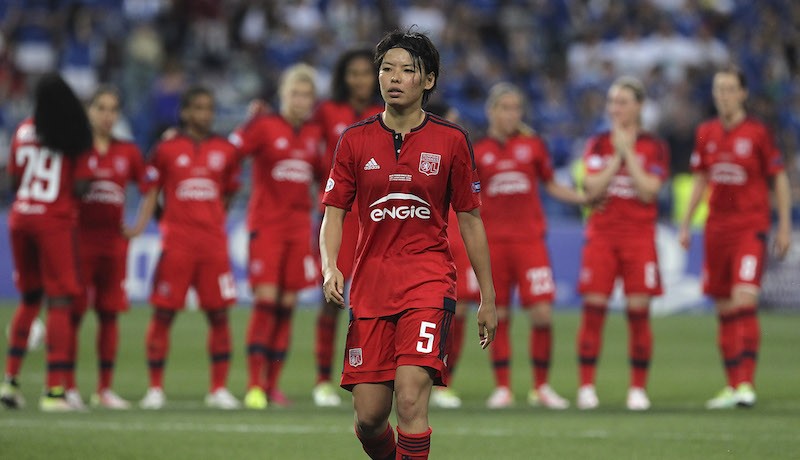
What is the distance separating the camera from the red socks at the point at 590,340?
33.9ft

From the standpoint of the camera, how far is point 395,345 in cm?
600

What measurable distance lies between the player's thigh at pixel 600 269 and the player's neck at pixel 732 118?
4.61 ft

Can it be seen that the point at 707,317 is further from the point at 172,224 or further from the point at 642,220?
the point at 172,224

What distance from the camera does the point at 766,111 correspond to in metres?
22.0

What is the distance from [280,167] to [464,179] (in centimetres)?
468

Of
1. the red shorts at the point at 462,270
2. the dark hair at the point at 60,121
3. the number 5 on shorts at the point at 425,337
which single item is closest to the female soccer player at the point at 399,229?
the number 5 on shorts at the point at 425,337

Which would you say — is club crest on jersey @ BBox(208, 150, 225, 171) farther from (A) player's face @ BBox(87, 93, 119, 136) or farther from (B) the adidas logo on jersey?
(B) the adidas logo on jersey

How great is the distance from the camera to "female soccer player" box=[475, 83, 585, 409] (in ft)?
35.1

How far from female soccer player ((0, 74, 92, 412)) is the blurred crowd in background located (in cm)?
1098

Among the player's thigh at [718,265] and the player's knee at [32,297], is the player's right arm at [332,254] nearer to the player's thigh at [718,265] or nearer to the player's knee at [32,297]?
the player's knee at [32,297]

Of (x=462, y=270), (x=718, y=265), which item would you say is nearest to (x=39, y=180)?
(x=462, y=270)

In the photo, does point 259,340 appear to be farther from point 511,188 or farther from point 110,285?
point 511,188

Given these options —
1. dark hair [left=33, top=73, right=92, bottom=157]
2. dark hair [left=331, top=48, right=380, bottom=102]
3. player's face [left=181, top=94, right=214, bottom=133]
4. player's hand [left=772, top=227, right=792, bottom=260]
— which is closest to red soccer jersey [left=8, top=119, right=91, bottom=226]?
dark hair [left=33, top=73, right=92, bottom=157]

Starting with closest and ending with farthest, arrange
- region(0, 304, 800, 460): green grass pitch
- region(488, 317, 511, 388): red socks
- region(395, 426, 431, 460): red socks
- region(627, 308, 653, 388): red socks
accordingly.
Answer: region(395, 426, 431, 460): red socks, region(0, 304, 800, 460): green grass pitch, region(627, 308, 653, 388): red socks, region(488, 317, 511, 388): red socks
